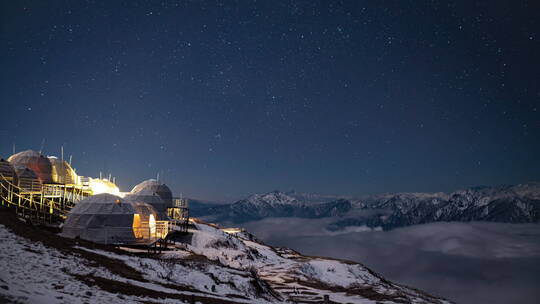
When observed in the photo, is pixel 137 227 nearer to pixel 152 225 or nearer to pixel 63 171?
pixel 152 225

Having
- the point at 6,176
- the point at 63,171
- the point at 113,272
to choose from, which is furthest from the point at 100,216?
the point at 63,171

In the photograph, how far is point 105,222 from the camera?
40.8 meters

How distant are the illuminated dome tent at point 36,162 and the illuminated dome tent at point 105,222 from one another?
23.6m

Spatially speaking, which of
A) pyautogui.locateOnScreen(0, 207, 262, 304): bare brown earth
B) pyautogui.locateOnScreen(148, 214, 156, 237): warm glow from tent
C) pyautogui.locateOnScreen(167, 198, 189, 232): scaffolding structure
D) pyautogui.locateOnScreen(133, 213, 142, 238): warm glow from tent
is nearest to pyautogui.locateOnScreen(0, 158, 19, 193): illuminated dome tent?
pyautogui.locateOnScreen(133, 213, 142, 238): warm glow from tent

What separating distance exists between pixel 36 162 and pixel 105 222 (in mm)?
29281

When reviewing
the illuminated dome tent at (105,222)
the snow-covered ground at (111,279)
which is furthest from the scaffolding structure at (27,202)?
the snow-covered ground at (111,279)

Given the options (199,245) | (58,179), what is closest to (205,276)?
(199,245)

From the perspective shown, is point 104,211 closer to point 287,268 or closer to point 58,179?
point 58,179

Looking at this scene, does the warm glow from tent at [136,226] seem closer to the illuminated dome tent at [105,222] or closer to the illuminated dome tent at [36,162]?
the illuminated dome tent at [105,222]

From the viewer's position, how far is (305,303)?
126ft

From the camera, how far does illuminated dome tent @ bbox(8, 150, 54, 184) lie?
59.0 meters

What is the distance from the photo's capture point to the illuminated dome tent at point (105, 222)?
3972 cm

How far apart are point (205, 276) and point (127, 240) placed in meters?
16.7

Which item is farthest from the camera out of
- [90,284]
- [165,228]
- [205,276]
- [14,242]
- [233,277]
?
[165,228]
